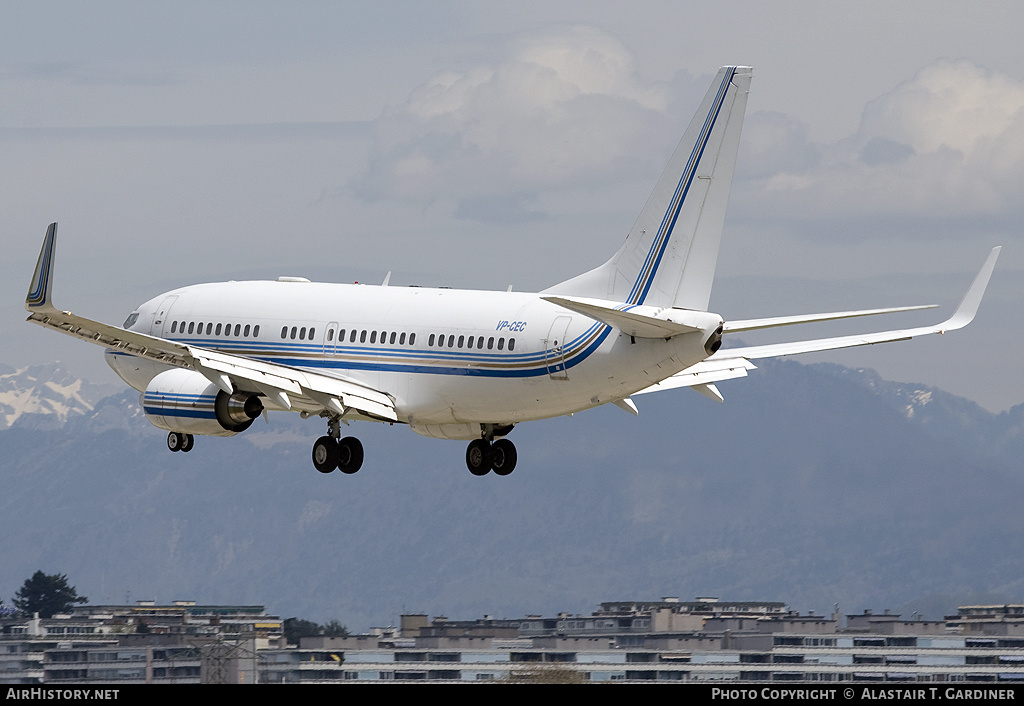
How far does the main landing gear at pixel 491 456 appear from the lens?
64.8m

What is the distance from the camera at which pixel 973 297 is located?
6694 cm

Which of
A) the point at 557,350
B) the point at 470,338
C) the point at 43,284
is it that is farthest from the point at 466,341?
the point at 43,284

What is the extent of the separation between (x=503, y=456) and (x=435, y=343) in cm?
562

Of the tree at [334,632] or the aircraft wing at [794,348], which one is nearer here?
the aircraft wing at [794,348]

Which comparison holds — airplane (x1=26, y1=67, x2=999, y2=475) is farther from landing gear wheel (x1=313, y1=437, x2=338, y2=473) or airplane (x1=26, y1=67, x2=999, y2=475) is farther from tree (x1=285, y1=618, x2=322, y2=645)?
tree (x1=285, y1=618, x2=322, y2=645)

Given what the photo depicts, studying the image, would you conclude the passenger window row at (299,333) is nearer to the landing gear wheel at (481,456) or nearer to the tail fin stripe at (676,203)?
the landing gear wheel at (481,456)

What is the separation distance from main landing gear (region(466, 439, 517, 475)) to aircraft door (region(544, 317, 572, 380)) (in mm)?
7027

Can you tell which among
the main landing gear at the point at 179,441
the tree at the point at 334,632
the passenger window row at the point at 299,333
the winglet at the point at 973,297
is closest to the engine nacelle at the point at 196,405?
the main landing gear at the point at 179,441

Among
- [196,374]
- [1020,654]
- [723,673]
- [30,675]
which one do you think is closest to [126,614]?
[30,675]

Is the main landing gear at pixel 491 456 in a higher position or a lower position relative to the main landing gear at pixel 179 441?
lower

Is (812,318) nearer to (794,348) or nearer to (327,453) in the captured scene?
(794,348)

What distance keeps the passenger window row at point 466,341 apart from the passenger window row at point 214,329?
7614mm
